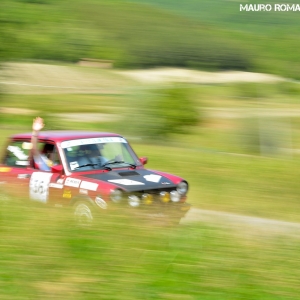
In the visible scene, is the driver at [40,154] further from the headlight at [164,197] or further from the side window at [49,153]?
the headlight at [164,197]

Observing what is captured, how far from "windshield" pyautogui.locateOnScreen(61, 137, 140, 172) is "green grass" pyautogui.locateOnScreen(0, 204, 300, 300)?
10.00 feet

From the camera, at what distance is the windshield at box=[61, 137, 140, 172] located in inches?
336

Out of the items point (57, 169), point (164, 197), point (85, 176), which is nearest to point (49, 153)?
point (57, 169)

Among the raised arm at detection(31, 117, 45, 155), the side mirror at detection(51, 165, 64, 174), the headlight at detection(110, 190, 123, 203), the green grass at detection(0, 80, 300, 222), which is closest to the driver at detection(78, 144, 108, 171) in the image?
the side mirror at detection(51, 165, 64, 174)

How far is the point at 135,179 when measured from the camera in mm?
8086

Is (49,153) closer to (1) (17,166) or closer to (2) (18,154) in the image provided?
(1) (17,166)

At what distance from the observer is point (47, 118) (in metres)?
26.2

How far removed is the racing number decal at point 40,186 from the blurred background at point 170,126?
2259mm

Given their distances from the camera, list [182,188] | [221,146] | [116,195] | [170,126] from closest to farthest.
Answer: [116,195]
[182,188]
[221,146]
[170,126]

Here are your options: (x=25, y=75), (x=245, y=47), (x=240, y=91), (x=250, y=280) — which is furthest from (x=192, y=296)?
(x=245, y=47)

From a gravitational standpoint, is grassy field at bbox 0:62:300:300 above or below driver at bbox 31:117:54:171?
above

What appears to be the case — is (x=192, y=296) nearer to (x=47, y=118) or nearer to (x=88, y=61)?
(x=47, y=118)

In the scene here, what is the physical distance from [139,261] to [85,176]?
371cm

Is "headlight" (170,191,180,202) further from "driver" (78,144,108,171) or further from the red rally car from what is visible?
"driver" (78,144,108,171)
